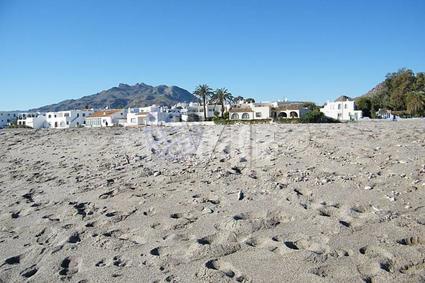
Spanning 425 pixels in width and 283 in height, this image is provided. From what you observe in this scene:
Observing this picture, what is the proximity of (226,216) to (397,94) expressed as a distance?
56.8 metres

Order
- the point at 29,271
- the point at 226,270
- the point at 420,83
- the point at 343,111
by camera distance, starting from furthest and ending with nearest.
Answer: the point at 343,111 < the point at 420,83 < the point at 29,271 < the point at 226,270

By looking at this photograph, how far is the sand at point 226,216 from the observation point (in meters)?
3.07

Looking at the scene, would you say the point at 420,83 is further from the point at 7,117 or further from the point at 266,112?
the point at 7,117

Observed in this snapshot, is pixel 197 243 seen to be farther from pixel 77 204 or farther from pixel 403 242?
pixel 77 204

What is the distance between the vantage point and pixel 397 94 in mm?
54500

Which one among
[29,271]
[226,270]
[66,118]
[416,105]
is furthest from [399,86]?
[29,271]

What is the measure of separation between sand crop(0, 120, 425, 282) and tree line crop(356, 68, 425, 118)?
4753cm

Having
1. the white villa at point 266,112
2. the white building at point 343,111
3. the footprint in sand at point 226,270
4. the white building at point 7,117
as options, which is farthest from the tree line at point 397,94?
the white building at point 7,117

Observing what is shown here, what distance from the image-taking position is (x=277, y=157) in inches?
276

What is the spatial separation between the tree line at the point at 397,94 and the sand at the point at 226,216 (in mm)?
47531

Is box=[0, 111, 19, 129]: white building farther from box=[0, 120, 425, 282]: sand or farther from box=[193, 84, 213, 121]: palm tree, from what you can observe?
box=[0, 120, 425, 282]: sand

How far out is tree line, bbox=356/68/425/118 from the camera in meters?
52.5

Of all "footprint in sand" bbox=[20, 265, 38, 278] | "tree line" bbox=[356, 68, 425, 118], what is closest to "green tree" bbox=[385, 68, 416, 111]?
"tree line" bbox=[356, 68, 425, 118]

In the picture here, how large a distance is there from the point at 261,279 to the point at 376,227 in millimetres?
1382
